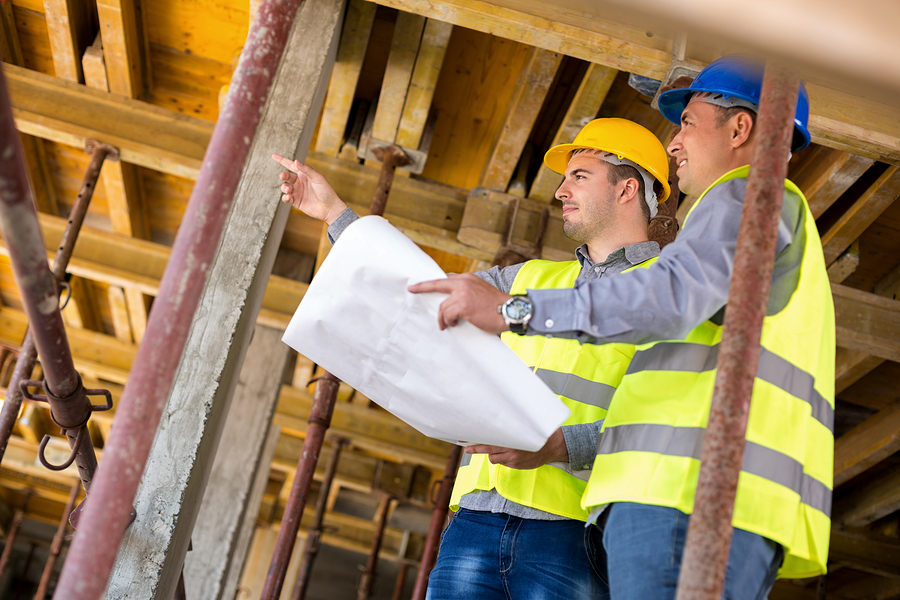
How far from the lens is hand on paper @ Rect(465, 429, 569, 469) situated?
1.96 m

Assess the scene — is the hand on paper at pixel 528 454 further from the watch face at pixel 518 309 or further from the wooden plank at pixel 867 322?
the wooden plank at pixel 867 322

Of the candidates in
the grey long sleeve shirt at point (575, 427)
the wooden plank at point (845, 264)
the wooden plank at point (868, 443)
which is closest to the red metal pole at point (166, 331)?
the grey long sleeve shirt at point (575, 427)

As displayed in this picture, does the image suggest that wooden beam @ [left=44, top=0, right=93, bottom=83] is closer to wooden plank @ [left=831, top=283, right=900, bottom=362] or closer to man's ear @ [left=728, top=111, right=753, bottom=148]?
man's ear @ [left=728, top=111, right=753, bottom=148]

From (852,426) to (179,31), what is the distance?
321 inches

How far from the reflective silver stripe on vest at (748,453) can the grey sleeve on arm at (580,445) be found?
0.27m

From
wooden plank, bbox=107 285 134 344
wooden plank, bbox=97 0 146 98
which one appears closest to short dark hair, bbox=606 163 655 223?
wooden plank, bbox=97 0 146 98

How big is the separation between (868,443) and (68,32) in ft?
27.2

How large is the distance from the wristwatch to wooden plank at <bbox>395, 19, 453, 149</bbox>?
3563 millimetres

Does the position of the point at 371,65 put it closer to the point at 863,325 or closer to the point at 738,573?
the point at 863,325

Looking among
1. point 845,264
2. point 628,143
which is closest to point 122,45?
point 628,143

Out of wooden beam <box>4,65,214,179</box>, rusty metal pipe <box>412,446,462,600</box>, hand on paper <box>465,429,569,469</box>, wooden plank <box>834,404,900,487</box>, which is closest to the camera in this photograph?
hand on paper <box>465,429,569,469</box>

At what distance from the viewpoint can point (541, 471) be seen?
214 centimetres

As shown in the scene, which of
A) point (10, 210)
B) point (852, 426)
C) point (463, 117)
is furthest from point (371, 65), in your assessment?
point (852, 426)

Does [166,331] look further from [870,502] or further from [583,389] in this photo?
[870,502]
